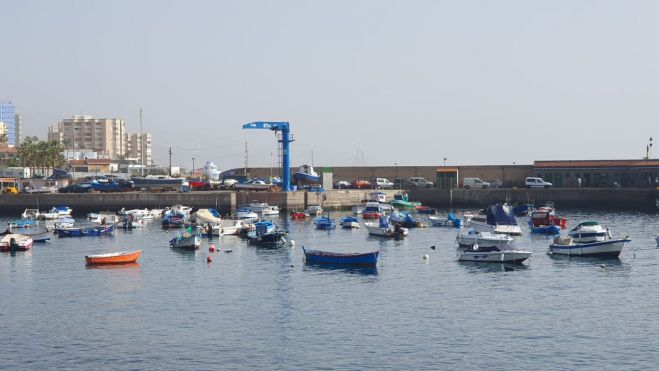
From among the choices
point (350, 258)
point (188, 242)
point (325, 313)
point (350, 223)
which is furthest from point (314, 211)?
point (325, 313)

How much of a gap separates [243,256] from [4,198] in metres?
71.1

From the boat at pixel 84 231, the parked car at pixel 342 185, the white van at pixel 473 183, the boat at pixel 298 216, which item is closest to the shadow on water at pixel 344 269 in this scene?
the boat at pixel 84 231

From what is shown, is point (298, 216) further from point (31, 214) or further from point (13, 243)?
point (13, 243)

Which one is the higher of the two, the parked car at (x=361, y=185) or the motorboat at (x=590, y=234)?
the parked car at (x=361, y=185)

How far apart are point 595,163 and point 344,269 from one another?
9931cm

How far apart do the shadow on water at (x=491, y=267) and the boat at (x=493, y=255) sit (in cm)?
39

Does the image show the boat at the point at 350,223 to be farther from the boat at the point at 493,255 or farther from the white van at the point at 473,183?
the white van at the point at 473,183

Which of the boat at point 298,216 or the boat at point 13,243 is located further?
the boat at point 298,216

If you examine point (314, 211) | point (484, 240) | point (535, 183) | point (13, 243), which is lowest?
point (13, 243)

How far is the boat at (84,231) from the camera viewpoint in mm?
99000

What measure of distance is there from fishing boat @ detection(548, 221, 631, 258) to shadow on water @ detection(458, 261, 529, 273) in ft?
21.9

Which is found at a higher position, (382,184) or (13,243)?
(382,184)

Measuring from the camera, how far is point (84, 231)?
10000 centimetres

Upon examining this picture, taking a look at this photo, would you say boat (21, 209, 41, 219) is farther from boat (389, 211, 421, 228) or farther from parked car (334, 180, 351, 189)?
parked car (334, 180, 351, 189)
